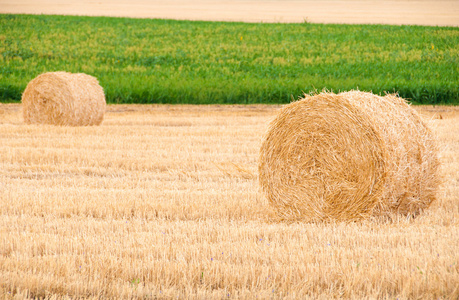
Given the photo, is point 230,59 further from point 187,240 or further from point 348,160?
point 187,240

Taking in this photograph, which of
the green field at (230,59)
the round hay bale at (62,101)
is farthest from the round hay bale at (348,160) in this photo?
the green field at (230,59)

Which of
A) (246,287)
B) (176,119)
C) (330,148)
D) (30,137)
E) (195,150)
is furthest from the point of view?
(176,119)

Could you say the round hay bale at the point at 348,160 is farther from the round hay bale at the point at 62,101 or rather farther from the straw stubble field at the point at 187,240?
the round hay bale at the point at 62,101

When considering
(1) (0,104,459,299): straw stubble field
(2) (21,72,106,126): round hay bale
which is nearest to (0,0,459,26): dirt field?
(2) (21,72,106,126): round hay bale

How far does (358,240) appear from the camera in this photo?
538 centimetres

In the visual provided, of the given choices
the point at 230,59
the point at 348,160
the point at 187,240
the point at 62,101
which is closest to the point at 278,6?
the point at 230,59

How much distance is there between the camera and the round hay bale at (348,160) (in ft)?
20.6

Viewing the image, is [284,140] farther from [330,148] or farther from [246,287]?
[246,287]

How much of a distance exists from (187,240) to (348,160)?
6.91 feet

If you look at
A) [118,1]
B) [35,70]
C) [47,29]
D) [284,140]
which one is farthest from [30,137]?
[118,1]

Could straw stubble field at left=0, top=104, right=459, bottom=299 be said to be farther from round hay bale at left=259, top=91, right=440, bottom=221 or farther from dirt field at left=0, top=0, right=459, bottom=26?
dirt field at left=0, top=0, right=459, bottom=26

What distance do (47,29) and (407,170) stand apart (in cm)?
3207

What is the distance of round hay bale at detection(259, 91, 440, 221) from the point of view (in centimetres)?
628

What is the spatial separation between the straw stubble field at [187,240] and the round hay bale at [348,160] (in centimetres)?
29
